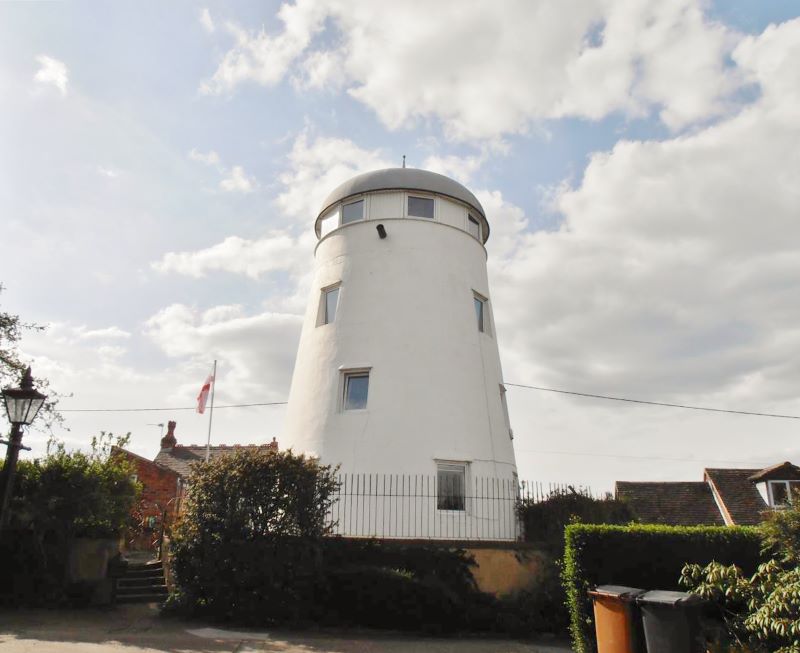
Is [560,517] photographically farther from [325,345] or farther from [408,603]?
[325,345]

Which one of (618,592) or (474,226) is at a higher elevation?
(474,226)

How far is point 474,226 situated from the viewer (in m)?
18.7

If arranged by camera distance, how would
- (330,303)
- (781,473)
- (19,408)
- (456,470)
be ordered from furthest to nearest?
(781,473), (330,303), (456,470), (19,408)

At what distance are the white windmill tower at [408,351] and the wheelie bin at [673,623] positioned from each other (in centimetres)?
635

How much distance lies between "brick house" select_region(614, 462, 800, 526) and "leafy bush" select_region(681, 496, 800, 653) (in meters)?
18.6

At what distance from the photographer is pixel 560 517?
1458cm

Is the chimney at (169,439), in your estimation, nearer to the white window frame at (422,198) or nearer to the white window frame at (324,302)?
the white window frame at (324,302)

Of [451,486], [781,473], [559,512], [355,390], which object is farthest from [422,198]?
[781,473]

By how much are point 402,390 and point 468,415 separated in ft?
5.90

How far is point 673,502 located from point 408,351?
843 inches

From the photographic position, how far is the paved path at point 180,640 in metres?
9.34

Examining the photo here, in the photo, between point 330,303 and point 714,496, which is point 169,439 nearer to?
point 330,303

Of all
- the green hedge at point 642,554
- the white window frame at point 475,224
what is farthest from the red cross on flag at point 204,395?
the green hedge at point 642,554

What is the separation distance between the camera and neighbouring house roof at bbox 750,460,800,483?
27.5 meters
